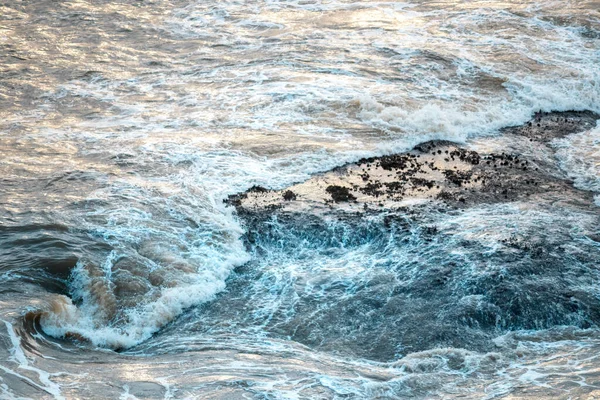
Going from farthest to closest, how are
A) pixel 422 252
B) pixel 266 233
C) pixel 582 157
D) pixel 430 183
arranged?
1. pixel 582 157
2. pixel 430 183
3. pixel 266 233
4. pixel 422 252

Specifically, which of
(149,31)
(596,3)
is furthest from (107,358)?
(596,3)

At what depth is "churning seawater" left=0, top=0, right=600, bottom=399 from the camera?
9.38m

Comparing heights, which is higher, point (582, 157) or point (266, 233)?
point (582, 157)

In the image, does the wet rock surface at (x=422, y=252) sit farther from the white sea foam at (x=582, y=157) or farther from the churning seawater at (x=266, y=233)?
the white sea foam at (x=582, y=157)

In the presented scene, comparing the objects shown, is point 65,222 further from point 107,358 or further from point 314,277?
point 314,277

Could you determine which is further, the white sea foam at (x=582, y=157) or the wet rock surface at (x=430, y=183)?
the white sea foam at (x=582, y=157)

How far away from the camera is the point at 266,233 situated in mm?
12836

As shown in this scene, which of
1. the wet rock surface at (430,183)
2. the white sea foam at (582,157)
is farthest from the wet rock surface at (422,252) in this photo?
the white sea foam at (582,157)

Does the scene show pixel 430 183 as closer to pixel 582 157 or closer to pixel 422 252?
pixel 422 252

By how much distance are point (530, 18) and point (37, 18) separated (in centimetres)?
1664

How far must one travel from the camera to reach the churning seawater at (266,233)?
9383 mm

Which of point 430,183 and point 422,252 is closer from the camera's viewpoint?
point 422,252

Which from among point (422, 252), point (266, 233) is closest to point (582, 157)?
point (422, 252)

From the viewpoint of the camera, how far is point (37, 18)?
2381 cm
